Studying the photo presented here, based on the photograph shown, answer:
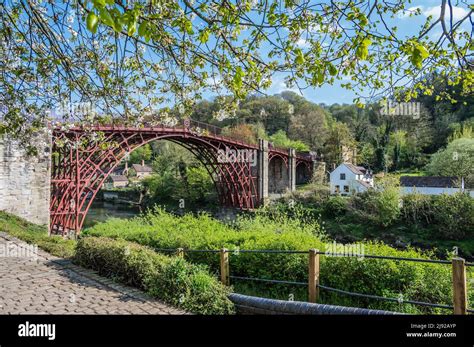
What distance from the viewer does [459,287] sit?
11.6 ft

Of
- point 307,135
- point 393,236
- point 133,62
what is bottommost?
point 393,236

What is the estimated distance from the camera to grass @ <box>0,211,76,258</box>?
8.38 meters

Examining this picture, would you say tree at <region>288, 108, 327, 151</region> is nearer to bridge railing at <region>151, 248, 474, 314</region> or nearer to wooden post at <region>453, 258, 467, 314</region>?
bridge railing at <region>151, 248, 474, 314</region>

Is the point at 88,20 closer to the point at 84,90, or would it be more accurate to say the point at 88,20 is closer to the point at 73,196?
the point at 84,90

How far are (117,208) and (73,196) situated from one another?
2547 centimetres

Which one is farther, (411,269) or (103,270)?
(103,270)

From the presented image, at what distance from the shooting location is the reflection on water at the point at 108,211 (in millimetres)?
32422

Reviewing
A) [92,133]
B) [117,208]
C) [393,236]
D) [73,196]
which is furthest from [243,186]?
[92,133]

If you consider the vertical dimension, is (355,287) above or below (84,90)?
below

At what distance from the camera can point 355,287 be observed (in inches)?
202

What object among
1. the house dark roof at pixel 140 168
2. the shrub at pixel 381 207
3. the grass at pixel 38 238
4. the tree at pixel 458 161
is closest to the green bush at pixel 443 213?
the shrub at pixel 381 207

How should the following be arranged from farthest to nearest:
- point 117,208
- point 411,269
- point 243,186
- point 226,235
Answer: point 117,208 < point 243,186 < point 226,235 < point 411,269

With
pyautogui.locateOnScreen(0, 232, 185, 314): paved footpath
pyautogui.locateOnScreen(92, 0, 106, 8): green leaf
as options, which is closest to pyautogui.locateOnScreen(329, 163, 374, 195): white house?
pyautogui.locateOnScreen(0, 232, 185, 314): paved footpath

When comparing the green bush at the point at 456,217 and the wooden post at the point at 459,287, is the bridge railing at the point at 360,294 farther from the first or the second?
the green bush at the point at 456,217
